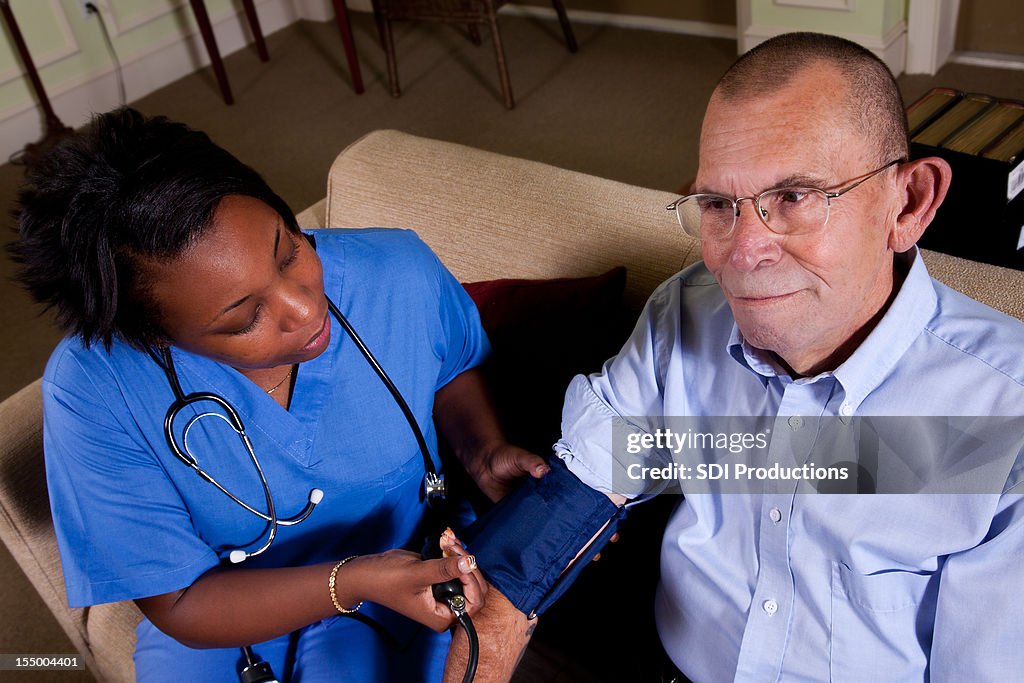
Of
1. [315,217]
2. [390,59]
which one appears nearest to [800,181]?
[315,217]

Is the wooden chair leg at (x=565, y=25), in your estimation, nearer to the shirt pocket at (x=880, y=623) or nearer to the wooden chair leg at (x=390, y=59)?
the wooden chair leg at (x=390, y=59)

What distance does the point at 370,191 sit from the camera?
1816 millimetres

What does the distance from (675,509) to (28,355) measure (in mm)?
2536

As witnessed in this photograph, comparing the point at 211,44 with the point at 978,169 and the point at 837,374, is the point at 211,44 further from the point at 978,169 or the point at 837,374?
the point at 837,374

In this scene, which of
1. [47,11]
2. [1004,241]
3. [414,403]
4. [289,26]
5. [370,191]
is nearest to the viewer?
[414,403]

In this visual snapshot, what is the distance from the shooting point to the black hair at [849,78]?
3.05 feet

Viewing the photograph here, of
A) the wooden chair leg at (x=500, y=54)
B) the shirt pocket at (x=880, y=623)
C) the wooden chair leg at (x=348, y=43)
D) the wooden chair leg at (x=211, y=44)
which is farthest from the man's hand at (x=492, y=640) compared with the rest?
the wooden chair leg at (x=211, y=44)

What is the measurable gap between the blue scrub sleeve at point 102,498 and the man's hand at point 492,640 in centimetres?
37

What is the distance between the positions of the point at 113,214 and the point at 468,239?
69cm

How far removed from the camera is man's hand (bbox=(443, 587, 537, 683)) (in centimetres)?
116

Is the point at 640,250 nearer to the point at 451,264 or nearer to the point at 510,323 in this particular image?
the point at 510,323

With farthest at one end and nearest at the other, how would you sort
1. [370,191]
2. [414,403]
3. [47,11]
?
[47,11] < [370,191] < [414,403]

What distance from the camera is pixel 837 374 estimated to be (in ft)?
3.23

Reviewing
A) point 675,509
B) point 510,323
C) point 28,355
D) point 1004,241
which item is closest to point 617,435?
point 675,509
